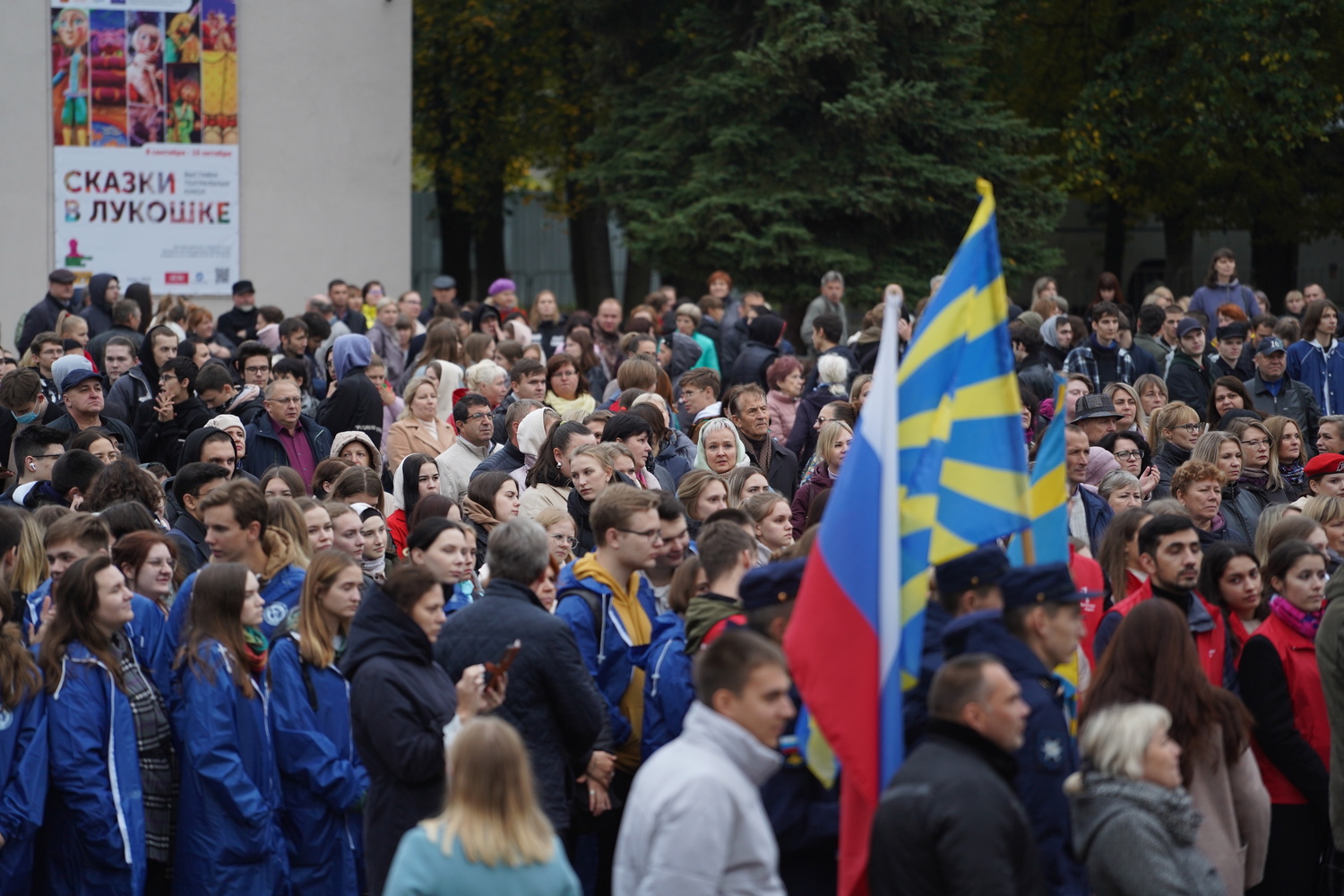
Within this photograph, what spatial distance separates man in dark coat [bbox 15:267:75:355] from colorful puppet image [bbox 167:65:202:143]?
521 centimetres

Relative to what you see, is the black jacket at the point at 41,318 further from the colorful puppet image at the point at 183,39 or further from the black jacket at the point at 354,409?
the black jacket at the point at 354,409

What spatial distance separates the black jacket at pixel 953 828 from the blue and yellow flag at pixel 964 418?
1074mm

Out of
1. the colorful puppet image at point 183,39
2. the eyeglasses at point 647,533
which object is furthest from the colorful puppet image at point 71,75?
the eyeglasses at point 647,533

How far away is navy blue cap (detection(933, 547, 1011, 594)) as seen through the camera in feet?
17.2

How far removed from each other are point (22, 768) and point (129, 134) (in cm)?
1718

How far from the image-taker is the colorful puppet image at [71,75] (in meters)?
21.6

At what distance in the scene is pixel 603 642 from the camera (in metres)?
6.85

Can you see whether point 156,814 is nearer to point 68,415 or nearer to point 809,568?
point 809,568

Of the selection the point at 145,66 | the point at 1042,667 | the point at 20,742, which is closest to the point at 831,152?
the point at 145,66

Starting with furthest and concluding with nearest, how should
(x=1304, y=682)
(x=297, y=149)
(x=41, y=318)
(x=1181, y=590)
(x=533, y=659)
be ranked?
(x=297, y=149), (x=41, y=318), (x=1304, y=682), (x=1181, y=590), (x=533, y=659)

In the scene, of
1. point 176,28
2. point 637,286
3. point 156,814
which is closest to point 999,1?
point 637,286

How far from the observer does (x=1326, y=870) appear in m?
7.02

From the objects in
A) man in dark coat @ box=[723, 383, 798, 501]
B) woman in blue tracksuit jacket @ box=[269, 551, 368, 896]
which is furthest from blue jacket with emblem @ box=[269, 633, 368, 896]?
man in dark coat @ box=[723, 383, 798, 501]

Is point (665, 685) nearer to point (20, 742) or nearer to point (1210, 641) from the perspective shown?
point (1210, 641)
